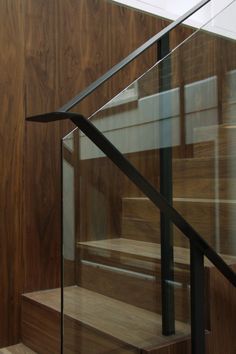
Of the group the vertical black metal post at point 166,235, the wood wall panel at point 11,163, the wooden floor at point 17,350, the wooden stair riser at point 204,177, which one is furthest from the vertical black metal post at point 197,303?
the wood wall panel at point 11,163

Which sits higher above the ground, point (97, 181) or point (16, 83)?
point (16, 83)

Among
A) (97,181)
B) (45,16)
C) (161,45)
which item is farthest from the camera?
(45,16)

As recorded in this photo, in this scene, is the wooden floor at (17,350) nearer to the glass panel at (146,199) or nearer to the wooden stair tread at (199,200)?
the glass panel at (146,199)

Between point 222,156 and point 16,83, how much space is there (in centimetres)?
124

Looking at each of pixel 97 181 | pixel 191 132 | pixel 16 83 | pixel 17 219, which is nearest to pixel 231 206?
pixel 191 132

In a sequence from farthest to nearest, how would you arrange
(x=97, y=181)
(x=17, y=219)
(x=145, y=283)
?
1. (x=17, y=219)
2. (x=145, y=283)
3. (x=97, y=181)

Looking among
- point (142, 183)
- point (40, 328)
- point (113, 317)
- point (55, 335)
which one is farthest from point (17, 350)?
point (142, 183)

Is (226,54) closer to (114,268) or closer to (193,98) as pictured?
(193,98)

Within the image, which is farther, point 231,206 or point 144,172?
point 231,206

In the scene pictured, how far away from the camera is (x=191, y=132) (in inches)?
67.1

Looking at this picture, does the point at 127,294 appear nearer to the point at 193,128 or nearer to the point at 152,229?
the point at 152,229

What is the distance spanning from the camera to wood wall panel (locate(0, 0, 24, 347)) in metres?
2.32

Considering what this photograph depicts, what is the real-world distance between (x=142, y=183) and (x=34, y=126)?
1.15 metres

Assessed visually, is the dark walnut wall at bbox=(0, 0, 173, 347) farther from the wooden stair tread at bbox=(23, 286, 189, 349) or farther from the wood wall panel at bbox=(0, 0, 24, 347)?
the wooden stair tread at bbox=(23, 286, 189, 349)
